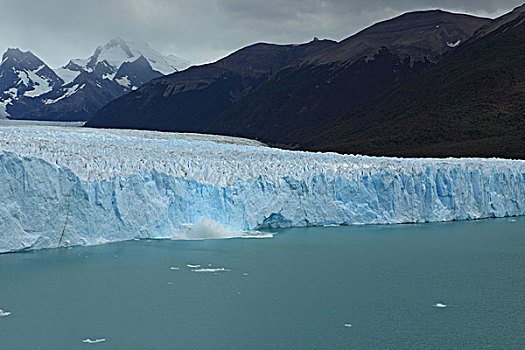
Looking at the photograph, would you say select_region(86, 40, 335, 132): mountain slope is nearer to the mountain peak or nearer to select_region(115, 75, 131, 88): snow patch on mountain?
select_region(115, 75, 131, 88): snow patch on mountain

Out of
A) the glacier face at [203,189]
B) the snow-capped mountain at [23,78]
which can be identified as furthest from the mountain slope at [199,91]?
the glacier face at [203,189]

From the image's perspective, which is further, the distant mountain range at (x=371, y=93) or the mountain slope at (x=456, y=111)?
the distant mountain range at (x=371, y=93)

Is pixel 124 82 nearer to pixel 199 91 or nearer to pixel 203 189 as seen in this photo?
pixel 199 91

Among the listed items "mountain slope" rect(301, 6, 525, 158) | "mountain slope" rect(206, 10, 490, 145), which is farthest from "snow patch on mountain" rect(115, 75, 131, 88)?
"mountain slope" rect(301, 6, 525, 158)

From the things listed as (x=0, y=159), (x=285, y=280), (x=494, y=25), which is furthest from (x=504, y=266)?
→ (x=494, y=25)

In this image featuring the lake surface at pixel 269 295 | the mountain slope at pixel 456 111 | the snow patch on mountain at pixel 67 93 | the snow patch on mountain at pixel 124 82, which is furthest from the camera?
the snow patch on mountain at pixel 124 82

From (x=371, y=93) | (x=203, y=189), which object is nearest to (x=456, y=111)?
(x=371, y=93)

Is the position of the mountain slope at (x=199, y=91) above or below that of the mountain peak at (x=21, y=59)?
below

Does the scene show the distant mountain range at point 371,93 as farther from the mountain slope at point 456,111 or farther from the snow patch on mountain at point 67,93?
the snow patch on mountain at point 67,93
